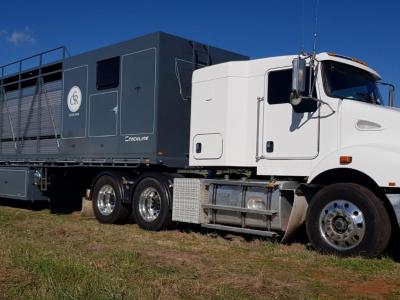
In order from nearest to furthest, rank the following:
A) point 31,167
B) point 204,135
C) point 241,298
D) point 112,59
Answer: point 241,298 < point 204,135 < point 112,59 < point 31,167

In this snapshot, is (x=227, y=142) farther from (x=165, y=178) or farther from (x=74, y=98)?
(x=74, y=98)

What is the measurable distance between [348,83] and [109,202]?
5.78 metres

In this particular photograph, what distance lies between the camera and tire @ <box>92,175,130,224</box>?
11.4 metres

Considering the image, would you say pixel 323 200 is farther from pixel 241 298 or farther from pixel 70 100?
pixel 70 100

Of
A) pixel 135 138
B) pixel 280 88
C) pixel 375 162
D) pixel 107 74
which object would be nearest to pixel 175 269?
pixel 375 162

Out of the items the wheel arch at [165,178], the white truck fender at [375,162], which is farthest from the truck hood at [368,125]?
the wheel arch at [165,178]

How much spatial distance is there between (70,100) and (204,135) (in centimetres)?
446

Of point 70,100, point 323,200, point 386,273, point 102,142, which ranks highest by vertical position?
point 70,100

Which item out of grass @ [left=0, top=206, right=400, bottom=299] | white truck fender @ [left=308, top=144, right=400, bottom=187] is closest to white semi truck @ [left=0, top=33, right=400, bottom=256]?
white truck fender @ [left=308, top=144, right=400, bottom=187]

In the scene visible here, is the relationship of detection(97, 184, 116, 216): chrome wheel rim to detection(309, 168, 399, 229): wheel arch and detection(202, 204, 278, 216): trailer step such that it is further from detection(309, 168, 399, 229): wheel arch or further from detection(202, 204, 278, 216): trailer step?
detection(309, 168, 399, 229): wheel arch

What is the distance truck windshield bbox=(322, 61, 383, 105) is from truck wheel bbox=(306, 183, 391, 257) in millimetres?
1484

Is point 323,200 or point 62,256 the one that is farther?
point 323,200

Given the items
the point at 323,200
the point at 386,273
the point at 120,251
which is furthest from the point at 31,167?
the point at 386,273

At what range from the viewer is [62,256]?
6.98 m
